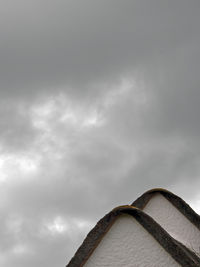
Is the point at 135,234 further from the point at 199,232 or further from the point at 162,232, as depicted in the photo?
the point at 199,232

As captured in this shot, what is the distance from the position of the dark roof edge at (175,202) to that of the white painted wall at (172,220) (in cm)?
13

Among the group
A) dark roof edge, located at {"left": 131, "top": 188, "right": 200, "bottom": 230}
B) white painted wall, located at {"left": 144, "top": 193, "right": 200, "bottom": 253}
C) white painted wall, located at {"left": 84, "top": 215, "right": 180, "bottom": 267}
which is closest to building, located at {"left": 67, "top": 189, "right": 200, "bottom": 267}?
white painted wall, located at {"left": 84, "top": 215, "right": 180, "bottom": 267}

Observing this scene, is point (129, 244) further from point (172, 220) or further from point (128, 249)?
point (172, 220)

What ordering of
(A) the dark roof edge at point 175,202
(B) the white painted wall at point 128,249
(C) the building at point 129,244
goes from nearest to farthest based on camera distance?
(C) the building at point 129,244, (B) the white painted wall at point 128,249, (A) the dark roof edge at point 175,202

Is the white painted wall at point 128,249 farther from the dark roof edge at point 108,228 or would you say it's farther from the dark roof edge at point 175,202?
the dark roof edge at point 175,202

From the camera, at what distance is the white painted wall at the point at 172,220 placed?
18.5 metres

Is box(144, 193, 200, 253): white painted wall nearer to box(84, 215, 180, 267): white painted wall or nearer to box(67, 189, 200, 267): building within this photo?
box(67, 189, 200, 267): building

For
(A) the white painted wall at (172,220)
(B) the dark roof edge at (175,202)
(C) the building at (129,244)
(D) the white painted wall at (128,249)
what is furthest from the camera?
(B) the dark roof edge at (175,202)

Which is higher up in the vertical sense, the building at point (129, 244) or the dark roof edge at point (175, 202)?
the dark roof edge at point (175, 202)

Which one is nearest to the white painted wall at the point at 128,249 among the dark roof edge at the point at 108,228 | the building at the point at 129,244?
the building at the point at 129,244

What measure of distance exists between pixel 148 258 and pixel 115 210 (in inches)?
71.6

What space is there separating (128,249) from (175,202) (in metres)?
5.54

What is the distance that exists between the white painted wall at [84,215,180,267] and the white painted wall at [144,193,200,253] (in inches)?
182

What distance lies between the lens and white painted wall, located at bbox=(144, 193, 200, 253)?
60.7ft
